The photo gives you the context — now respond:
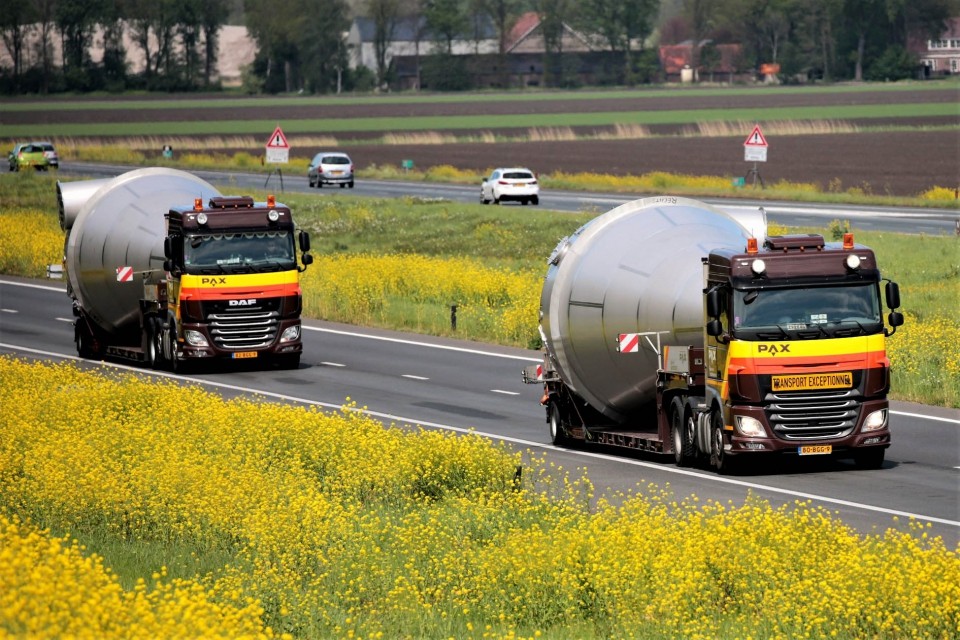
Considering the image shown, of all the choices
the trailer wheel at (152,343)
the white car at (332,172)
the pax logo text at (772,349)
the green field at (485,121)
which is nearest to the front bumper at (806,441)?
the pax logo text at (772,349)

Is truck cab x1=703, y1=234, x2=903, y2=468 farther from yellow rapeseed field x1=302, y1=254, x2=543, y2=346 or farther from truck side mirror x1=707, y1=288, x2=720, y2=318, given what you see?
yellow rapeseed field x1=302, y1=254, x2=543, y2=346

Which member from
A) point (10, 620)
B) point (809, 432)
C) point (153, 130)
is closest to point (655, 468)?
point (809, 432)

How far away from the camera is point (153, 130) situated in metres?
141

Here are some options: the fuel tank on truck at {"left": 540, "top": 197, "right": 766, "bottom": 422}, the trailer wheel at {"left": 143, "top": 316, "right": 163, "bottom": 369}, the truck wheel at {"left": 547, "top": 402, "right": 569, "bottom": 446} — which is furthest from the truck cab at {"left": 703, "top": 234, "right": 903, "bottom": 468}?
the trailer wheel at {"left": 143, "top": 316, "right": 163, "bottom": 369}

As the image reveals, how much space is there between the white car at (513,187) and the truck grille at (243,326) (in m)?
40.7

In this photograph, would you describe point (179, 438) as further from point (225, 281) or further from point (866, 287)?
point (225, 281)

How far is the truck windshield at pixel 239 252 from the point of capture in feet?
111

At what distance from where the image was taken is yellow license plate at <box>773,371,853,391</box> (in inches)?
849

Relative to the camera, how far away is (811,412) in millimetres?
21688

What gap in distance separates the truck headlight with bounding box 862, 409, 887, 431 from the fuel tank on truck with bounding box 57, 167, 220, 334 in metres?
18.5

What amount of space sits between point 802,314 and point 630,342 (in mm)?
2938

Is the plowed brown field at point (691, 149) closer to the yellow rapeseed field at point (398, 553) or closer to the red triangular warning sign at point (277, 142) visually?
the red triangular warning sign at point (277, 142)

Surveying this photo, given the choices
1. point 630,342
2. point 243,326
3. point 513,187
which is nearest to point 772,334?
point 630,342

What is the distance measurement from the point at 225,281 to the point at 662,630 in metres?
22.1
